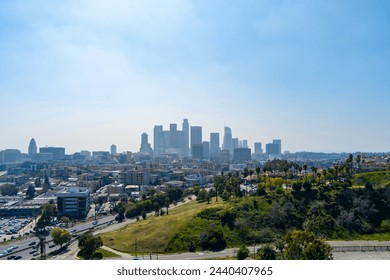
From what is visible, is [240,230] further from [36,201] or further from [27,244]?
[36,201]

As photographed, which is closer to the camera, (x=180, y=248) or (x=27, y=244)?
(x=180, y=248)

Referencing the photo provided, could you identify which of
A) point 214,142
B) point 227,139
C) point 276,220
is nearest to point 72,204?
point 276,220

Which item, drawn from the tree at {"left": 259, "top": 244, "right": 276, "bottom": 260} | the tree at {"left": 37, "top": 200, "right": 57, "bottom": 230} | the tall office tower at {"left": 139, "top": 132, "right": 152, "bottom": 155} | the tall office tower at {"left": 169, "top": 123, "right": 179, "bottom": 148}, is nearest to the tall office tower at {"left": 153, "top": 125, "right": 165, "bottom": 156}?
the tall office tower at {"left": 139, "top": 132, "right": 152, "bottom": 155}

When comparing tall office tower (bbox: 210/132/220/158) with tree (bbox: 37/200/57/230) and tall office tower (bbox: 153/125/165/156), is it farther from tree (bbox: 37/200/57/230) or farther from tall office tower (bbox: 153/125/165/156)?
tree (bbox: 37/200/57/230)

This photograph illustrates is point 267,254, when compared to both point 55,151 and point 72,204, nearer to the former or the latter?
point 72,204
